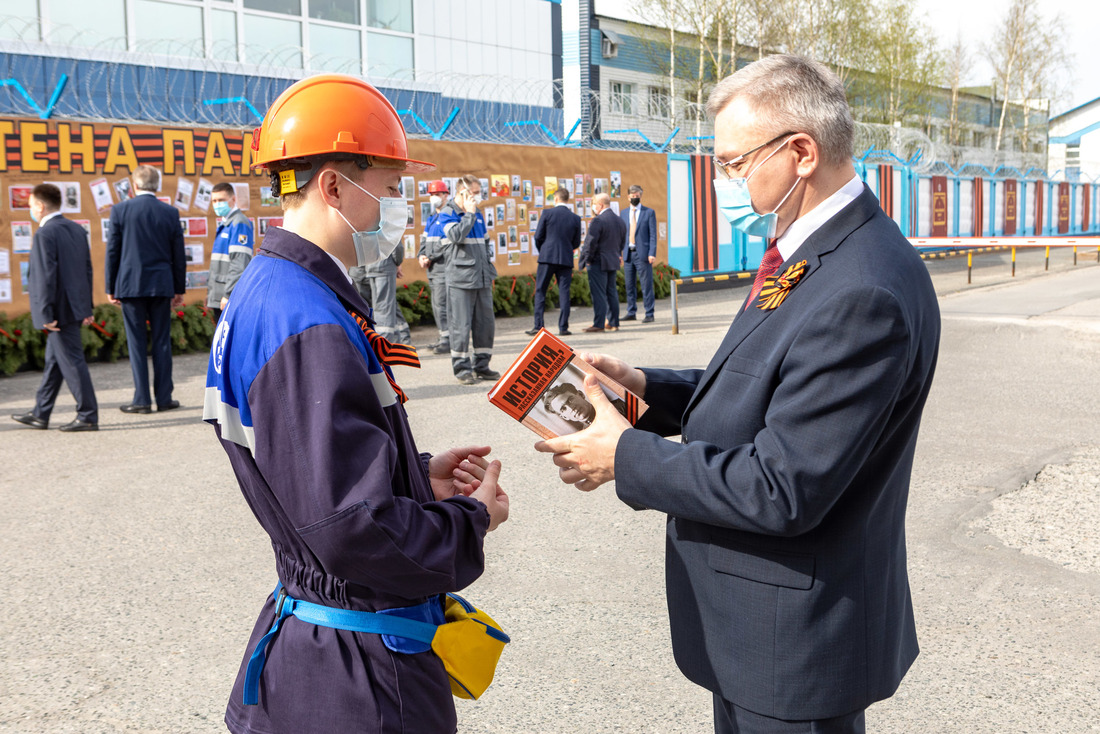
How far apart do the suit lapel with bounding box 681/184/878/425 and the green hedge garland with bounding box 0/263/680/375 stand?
7907mm

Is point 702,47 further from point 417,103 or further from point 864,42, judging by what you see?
point 417,103

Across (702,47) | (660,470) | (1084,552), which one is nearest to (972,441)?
(1084,552)

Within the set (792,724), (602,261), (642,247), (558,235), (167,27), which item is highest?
(167,27)

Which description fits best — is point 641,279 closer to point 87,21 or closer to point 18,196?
point 18,196

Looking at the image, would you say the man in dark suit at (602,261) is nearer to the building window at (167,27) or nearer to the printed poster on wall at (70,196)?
the printed poster on wall at (70,196)

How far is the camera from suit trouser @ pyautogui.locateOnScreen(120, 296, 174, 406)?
29.0 ft

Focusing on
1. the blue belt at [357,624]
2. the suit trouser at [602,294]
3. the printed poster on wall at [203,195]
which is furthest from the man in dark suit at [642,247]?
the blue belt at [357,624]

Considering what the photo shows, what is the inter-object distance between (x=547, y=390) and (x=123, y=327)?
1089 cm

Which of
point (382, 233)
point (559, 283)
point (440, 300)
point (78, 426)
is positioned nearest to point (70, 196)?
point (440, 300)

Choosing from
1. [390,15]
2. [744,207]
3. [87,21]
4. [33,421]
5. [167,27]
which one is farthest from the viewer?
[390,15]

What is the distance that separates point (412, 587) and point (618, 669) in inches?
87.9

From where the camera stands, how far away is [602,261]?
14008 mm

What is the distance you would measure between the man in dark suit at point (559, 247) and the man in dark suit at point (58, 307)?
20.8ft

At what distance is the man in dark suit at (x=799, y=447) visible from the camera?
182 cm
